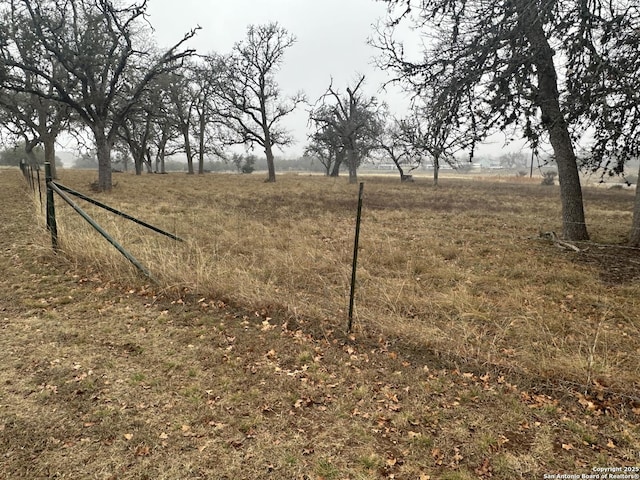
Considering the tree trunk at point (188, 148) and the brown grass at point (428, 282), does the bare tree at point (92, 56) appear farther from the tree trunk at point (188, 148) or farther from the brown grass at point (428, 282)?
the tree trunk at point (188, 148)

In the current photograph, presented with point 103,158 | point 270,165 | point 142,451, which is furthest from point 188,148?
point 142,451

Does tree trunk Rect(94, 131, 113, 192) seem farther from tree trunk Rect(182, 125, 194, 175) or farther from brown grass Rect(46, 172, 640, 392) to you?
tree trunk Rect(182, 125, 194, 175)

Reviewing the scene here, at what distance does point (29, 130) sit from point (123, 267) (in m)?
25.1

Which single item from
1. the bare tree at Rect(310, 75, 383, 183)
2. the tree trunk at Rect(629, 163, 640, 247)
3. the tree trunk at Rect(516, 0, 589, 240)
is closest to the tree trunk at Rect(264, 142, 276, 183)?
the bare tree at Rect(310, 75, 383, 183)

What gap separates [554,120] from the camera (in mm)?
6613

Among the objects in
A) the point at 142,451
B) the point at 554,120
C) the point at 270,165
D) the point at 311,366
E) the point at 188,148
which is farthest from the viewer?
the point at 188,148

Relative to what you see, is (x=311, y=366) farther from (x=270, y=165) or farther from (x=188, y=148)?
(x=188, y=148)

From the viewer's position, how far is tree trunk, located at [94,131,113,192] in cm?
1696

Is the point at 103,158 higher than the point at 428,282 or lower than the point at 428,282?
higher

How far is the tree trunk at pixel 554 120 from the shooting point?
19.2 ft

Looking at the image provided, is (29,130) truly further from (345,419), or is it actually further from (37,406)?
(345,419)

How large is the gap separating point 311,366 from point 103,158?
696 inches

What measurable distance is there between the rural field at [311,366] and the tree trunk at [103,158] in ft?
38.3

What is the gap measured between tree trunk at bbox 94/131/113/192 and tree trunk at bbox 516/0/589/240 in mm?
17088
